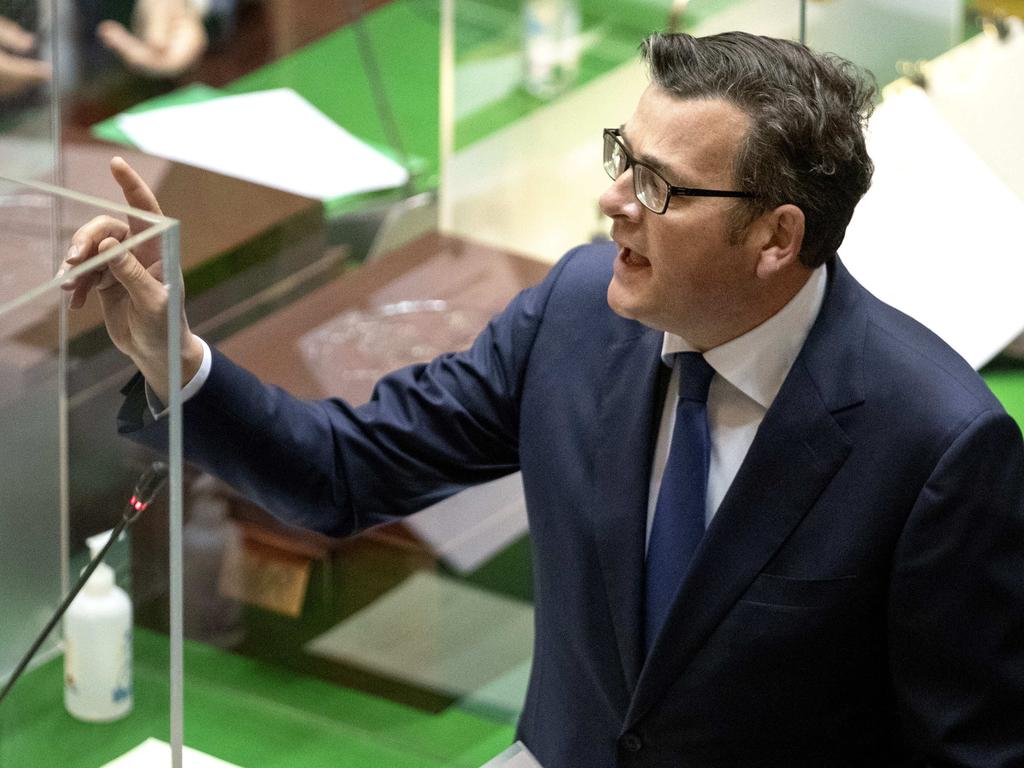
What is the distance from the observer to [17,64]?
2.36 meters

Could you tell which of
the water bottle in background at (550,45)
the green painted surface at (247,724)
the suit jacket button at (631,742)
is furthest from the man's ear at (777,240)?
the water bottle in background at (550,45)

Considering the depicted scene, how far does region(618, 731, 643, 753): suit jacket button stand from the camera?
5.41 ft

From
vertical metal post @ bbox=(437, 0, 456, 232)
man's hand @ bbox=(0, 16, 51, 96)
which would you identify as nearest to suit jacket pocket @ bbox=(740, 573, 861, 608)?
man's hand @ bbox=(0, 16, 51, 96)

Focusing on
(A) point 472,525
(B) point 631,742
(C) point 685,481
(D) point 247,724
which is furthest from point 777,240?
(A) point 472,525

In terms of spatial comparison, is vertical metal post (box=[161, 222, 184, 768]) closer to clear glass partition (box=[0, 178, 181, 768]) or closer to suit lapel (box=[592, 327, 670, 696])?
clear glass partition (box=[0, 178, 181, 768])

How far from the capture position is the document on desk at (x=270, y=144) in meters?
3.09

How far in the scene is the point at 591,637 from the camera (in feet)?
5.51

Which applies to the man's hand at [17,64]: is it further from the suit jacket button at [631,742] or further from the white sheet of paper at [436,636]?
the suit jacket button at [631,742]

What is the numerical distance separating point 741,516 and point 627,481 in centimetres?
12

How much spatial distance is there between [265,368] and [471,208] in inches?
27.9

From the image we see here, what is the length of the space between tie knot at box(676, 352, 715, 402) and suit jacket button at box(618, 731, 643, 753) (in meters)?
0.31

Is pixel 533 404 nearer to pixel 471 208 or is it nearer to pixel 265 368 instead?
pixel 265 368

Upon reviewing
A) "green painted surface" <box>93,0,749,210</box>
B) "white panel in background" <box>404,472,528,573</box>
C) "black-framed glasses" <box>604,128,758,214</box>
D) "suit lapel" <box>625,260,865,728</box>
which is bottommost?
"white panel in background" <box>404,472,528,573</box>

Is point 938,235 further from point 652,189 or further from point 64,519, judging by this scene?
point 64,519
